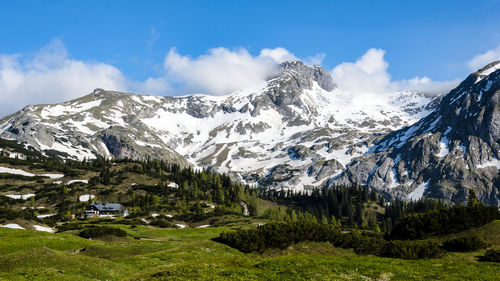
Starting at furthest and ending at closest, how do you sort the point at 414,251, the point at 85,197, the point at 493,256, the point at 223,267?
the point at 85,197, the point at 414,251, the point at 493,256, the point at 223,267

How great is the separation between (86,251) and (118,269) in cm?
1820

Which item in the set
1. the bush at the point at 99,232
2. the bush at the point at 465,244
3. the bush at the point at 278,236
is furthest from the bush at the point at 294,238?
the bush at the point at 99,232

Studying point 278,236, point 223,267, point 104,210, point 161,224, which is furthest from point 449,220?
point 104,210

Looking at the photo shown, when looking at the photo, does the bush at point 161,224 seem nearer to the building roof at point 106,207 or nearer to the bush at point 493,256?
the building roof at point 106,207

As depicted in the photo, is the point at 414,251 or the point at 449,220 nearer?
the point at 414,251

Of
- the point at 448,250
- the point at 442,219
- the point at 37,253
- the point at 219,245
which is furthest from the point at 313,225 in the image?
the point at 37,253

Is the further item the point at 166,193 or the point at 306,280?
the point at 166,193

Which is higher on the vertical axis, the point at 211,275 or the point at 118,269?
the point at 211,275

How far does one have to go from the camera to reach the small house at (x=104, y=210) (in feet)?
513

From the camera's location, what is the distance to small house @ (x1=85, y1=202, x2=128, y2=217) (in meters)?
156

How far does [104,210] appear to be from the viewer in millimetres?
157500

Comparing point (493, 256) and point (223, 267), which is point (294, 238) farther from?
point (223, 267)

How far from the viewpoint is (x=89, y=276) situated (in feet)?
105

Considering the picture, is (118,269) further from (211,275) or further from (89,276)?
(211,275)
